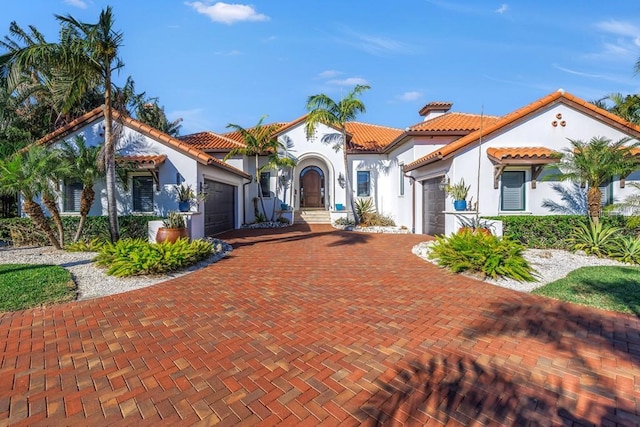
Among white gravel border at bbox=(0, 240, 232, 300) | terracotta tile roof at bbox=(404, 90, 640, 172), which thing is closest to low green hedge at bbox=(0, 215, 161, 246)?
white gravel border at bbox=(0, 240, 232, 300)

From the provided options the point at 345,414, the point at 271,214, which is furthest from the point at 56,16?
the point at 271,214

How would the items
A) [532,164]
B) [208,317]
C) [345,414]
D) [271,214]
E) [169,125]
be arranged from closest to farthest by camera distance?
[345,414]
[208,317]
[532,164]
[271,214]
[169,125]

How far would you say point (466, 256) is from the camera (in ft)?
27.5

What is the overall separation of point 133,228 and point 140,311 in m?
7.70

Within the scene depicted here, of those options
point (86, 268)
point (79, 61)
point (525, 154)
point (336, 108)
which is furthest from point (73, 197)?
point (525, 154)

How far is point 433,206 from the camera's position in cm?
1539

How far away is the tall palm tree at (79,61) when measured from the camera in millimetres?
8844

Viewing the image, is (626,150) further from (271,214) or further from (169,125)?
(169,125)

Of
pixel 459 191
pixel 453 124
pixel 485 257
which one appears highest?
pixel 453 124

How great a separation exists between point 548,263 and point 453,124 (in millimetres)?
10850

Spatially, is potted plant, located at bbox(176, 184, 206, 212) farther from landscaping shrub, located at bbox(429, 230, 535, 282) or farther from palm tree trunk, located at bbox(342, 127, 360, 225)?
palm tree trunk, located at bbox(342, 127, 360, 225)

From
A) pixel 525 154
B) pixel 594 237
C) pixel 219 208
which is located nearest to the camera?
pixel 594 237

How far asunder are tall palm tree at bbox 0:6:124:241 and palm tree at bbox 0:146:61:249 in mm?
1819

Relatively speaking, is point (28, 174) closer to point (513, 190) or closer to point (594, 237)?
point (513, 190)
